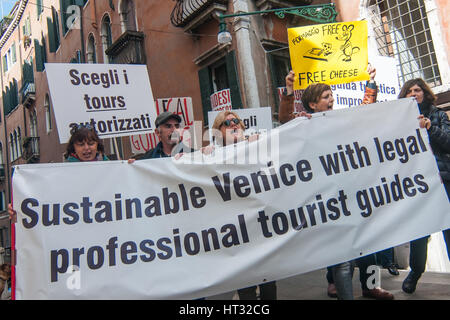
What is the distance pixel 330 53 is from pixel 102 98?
303 cm

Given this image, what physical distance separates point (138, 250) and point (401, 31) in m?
6.30

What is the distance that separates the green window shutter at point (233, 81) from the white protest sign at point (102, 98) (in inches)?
159

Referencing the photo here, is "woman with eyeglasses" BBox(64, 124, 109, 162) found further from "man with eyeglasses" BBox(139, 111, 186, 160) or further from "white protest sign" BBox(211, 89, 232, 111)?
"white protest sign" BBox(211, 89, 232, 111)

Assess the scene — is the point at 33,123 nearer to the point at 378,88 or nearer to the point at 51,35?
the point at 51,35

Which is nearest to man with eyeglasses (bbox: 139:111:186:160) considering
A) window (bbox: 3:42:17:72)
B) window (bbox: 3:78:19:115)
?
window (bbox: 3:78:19:115)

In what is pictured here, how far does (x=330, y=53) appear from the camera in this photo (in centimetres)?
506

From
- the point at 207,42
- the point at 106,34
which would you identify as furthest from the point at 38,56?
the point at 207,42

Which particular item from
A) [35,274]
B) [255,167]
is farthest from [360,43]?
[35,274]

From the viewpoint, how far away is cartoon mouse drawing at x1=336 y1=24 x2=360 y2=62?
491cm

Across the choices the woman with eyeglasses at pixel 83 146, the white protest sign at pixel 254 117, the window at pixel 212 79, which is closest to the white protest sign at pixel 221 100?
the window at pixel 212 79

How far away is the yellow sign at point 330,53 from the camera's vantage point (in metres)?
4.86

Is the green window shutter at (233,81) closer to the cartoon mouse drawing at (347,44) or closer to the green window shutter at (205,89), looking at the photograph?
the green window shutter at (205,89)

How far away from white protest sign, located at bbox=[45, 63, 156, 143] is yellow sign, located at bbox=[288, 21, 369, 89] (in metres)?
2.12

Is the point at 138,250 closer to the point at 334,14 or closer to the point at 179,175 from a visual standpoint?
the point at 179,175
